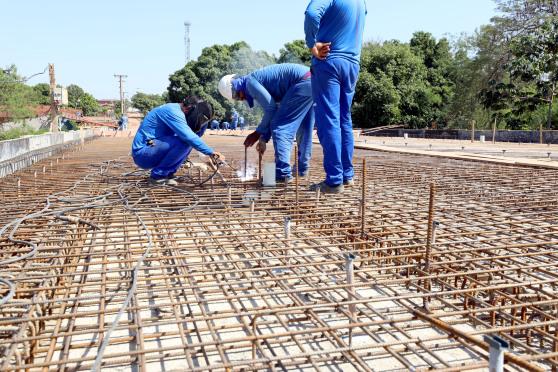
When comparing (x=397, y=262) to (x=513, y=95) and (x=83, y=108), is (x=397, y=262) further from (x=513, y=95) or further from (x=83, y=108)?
(x=83, y=108)

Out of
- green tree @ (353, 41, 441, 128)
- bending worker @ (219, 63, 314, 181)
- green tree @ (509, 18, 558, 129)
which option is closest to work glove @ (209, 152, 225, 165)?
bending worker @ (219, 63, 314, 181)

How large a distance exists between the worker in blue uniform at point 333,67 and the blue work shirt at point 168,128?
3.23 ft

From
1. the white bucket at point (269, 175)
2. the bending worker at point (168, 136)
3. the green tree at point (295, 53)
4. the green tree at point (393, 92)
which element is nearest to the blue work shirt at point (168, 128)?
the bending worker at point (168, 136)

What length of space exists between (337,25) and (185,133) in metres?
1.51

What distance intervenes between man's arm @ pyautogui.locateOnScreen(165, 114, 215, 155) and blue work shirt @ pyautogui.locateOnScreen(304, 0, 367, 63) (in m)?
1.17

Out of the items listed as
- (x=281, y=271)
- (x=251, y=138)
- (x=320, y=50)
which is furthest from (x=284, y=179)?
(x=281, y=271)

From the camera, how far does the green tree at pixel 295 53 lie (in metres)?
32.8

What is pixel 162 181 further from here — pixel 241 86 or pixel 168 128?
pixel 241 86

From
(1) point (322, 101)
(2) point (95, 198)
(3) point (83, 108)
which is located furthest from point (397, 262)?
(3) point (83, 108)

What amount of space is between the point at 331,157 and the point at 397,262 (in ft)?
4.11

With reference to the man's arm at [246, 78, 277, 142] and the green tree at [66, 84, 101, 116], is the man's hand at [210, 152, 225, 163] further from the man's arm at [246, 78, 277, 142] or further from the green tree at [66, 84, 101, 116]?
the green tree at [66, 84, 101, 116]

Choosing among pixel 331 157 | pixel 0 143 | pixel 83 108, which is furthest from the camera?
pixel 83 108

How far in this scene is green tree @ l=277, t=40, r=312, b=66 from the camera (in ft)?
108

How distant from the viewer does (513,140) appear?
19.8m
